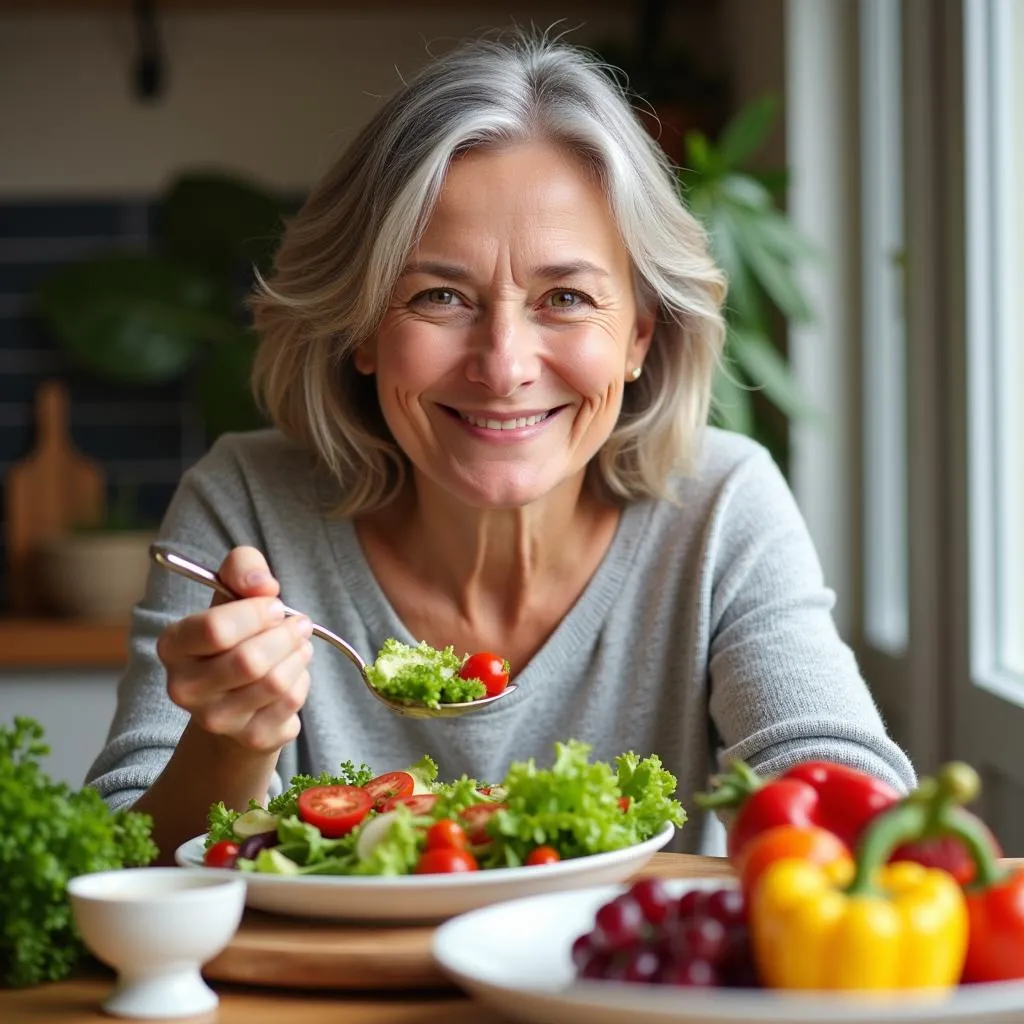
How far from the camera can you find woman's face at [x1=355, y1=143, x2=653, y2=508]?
5.42 ft

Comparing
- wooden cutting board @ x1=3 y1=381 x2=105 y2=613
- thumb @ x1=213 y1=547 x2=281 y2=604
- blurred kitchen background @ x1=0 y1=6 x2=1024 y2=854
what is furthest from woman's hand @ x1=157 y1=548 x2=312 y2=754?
wooden cutting board @ x1=3 y1=381 x2=105 y2=613

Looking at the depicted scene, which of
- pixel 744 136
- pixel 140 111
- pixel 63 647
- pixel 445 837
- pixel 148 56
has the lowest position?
pixel 63 647

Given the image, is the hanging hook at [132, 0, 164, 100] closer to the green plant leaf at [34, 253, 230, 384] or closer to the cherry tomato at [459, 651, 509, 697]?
the green plant leaf at [34, 253, 230, 384]

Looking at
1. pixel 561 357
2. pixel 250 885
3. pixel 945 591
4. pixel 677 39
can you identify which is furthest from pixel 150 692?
pixel 677 39

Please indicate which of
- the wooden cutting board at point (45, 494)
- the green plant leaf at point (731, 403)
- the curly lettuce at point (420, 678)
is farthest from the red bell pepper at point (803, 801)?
the wooden cutting board at point (45, 494)

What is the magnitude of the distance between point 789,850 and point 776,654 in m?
0.83

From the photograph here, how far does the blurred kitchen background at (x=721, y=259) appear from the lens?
8.00 feet

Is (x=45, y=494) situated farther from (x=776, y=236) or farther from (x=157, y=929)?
(x=157, y=929)

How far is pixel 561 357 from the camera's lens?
67.2 inches

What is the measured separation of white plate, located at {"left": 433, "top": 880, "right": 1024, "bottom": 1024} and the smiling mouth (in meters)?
0.88

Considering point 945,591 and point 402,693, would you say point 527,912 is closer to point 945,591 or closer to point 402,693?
point 402,693

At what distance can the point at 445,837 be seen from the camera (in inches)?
41.9

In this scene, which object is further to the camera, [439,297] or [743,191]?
[743,191]

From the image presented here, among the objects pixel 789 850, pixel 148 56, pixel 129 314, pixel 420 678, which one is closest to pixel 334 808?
pixel 420 678
